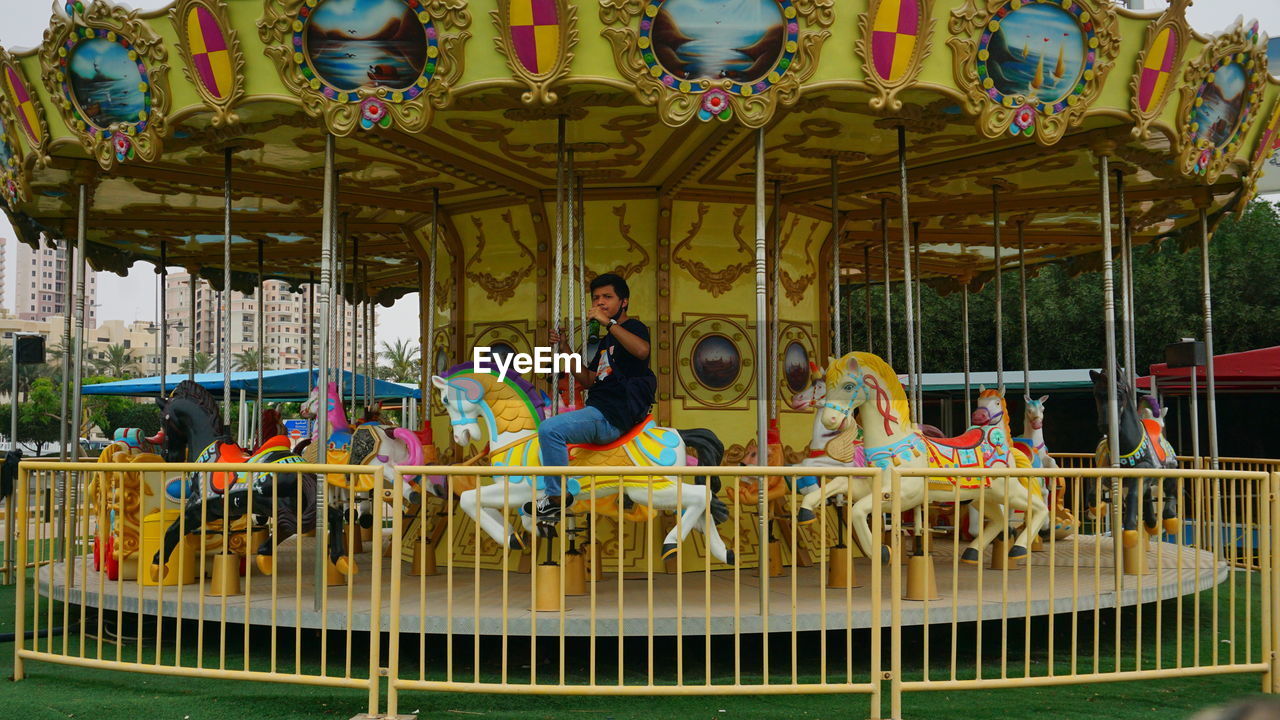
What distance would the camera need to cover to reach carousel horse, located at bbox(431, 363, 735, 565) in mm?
6703

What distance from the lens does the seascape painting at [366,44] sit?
6148 millimetres

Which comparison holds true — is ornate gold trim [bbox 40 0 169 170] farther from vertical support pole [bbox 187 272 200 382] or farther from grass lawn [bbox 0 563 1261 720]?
grass lawn [bbox 0 563 1261 720]

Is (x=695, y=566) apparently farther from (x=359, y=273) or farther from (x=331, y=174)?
(x=359, y=273)

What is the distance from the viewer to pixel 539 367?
30.9 feet

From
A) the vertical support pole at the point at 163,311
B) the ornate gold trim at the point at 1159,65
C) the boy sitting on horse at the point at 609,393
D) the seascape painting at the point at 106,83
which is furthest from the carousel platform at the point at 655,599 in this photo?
the vertical support pole at the point at 163,311

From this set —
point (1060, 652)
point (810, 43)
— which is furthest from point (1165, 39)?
point (1060, 652)

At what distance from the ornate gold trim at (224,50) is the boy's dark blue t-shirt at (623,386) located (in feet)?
8.90

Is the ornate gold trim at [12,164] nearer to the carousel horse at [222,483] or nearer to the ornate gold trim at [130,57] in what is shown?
the ornate gold trim at [130,57]

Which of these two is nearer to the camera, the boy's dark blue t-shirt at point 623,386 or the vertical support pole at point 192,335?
the boy's dark blue t-shirt at point 623,386

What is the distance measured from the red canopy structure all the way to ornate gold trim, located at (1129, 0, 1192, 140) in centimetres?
1009

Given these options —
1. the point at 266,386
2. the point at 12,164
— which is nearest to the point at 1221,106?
the point at 12,164

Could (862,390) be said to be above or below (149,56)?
below

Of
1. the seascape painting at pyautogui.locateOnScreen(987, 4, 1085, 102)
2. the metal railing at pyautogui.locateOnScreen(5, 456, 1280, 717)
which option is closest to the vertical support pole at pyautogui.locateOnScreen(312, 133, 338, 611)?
the metal railing at pyautogui.locateOnScreen(5, 456, 1280, 717)

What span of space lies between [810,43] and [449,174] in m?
3.76
